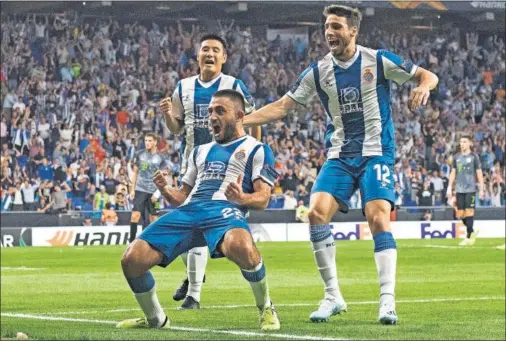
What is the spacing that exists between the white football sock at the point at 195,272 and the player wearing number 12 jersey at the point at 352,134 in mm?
1736

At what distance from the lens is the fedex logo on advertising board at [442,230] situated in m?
31.6

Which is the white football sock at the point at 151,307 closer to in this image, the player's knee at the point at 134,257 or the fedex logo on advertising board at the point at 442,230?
the player's knee at the point at 134,257

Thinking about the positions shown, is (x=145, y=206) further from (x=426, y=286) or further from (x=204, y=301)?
(x=204, y=301)

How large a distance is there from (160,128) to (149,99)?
1958mm

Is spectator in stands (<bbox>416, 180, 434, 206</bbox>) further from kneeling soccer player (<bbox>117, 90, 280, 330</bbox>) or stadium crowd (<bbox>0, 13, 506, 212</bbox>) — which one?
kneeling soccer player (<bbox>117, 90, 280, 330</bbox>)

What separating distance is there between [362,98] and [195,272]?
8.47ft

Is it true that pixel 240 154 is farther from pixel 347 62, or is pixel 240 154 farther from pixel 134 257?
pixel 347 62

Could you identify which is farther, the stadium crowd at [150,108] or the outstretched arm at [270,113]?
the stadium crowd at [150,108]

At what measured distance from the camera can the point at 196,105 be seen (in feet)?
35.8

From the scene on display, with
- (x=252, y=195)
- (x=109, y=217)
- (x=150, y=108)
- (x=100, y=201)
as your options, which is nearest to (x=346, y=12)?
(x=252, y=195)

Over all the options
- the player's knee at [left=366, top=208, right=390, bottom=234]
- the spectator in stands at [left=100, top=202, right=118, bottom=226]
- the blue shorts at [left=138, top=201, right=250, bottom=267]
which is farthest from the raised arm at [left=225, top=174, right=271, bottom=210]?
the spectator in stands at [left=100, top=202, right=118, bottom=226]

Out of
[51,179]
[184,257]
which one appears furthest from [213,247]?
[51,179]

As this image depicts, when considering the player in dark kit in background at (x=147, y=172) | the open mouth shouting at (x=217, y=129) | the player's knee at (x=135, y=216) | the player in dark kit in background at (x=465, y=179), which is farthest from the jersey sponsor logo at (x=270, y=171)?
the player in dark kit in background at (x=465, y=179)

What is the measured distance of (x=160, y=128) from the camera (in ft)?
115
